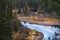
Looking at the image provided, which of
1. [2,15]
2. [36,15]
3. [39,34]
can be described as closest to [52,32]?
[39,34]

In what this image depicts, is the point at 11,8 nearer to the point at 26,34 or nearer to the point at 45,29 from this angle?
the point at 26,34

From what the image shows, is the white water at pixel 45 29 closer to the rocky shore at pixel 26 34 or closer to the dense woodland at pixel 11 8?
the rocky shore at pixel 26 34

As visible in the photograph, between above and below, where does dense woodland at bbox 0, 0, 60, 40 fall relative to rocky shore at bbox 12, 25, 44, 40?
above

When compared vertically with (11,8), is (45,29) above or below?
below

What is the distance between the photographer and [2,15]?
194 cm

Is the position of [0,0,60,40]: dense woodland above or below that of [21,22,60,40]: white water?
above

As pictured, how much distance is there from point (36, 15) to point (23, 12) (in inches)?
6.7

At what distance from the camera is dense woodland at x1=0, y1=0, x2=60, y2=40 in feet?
6.24

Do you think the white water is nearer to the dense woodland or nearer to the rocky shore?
the rocky shore

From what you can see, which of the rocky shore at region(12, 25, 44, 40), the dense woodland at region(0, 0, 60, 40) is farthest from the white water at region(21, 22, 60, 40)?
the dense woodland at region(0, 0, 60, 40)

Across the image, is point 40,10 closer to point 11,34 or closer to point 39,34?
point 39,34

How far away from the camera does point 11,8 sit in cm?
194

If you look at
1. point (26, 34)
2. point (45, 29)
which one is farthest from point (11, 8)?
point (45, 29)

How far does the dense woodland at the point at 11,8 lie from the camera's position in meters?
1.90
